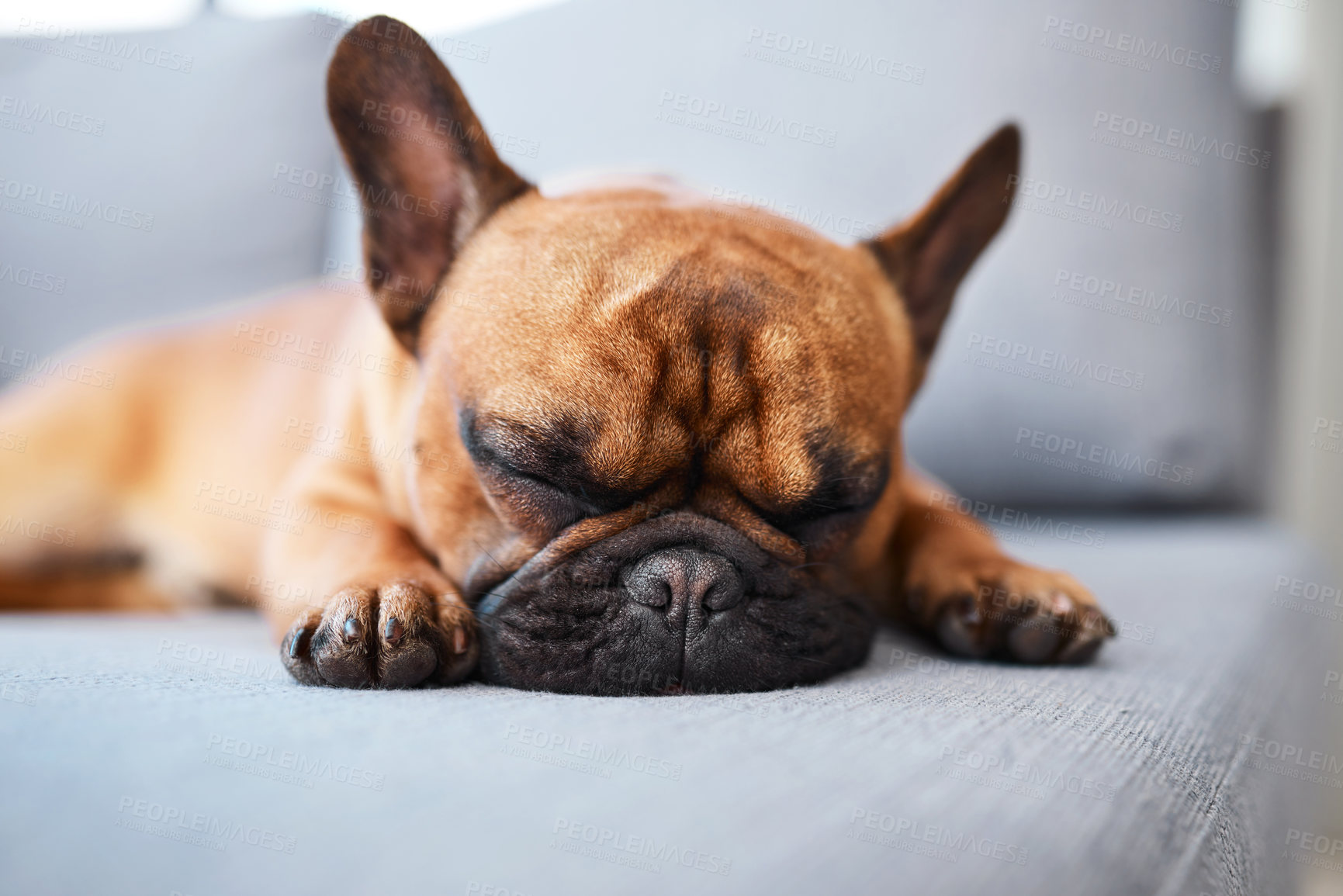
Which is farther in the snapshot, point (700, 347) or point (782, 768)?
point (700, 347)

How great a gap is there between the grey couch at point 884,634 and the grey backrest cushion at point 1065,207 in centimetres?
1

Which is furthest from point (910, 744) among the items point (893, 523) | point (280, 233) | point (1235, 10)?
point (280, 233)

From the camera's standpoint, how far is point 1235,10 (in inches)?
98.4

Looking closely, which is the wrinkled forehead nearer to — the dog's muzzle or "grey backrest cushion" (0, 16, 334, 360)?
the dog's muzzle

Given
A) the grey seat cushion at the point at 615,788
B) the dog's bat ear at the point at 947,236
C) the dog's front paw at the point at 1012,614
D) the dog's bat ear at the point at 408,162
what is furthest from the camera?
the dog's bat ear at the point at 947,236

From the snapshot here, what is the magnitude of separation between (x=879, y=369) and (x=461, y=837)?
105 cm

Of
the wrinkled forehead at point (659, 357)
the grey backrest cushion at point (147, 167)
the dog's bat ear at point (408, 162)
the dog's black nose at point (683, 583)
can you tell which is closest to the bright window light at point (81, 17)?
the grey backrest cushion at point (147, 167)

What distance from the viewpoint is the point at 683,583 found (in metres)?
1.12

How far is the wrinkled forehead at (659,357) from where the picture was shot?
117 centimetres

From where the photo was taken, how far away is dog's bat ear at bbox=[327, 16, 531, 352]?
4.80ft

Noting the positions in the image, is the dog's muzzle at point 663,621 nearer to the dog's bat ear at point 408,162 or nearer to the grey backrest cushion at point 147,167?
the dog's bat ear at point 408,162

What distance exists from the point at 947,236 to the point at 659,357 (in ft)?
2.79

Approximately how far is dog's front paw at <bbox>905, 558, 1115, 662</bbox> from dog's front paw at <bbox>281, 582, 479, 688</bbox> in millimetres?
733

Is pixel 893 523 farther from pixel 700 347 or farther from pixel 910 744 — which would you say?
pixel 910 744
